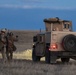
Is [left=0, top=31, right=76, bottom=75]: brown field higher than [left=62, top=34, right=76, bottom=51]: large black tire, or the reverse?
[left=62, top=34, right=76, bottom=51]: large black tire

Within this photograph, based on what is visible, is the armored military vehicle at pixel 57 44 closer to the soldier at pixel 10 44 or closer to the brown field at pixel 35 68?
the brown field at pixel 35 68

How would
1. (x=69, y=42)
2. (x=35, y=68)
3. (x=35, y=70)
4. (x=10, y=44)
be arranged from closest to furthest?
(x=35, y=70), (x=35, y=68), (x=69, y=42), (x=10, y=44)

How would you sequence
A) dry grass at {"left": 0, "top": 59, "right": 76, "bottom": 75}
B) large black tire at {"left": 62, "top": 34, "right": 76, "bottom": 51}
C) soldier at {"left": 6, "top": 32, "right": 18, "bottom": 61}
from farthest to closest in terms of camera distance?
soldier at {"left": 6, "top": 32, "right": 18, "bottom": 61}, large black tire at {"left": 62, "top": 34, "right": 76, "bottom": 51}, dry grass at {"left": 0, "top": 59, "right": 76, "bottom": 75}

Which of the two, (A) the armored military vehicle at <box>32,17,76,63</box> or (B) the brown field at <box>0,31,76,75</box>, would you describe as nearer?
(B) the brown field at <box>0,31,76,75</box>

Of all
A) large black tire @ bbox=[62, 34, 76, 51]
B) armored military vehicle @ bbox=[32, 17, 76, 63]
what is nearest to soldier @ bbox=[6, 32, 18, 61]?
armored military vehicle @ bbox=[32, 17, 76, 63]

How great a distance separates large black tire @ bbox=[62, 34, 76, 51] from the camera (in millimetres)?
22980

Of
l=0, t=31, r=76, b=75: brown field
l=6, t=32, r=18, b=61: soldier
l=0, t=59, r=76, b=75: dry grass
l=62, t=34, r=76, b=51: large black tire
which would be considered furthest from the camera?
l=6, t=32, r=18, b=61: soldier

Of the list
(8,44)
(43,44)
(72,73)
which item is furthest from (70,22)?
(72,73)

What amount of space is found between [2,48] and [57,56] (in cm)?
305

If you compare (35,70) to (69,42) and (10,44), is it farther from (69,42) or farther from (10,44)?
(10,44)

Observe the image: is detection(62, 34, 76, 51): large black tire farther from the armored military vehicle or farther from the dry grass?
the dry grass

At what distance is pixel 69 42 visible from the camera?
2316 centimetres

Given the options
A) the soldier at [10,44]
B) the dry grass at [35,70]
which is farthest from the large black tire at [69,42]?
the soldier at [10,44]

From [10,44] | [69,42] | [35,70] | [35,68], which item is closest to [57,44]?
[69,42]
